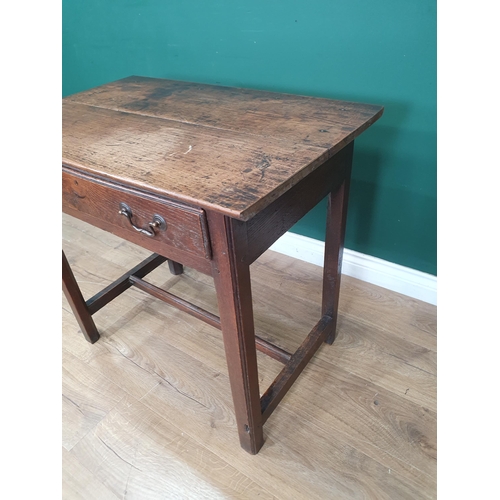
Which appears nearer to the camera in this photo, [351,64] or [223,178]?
[223,178]

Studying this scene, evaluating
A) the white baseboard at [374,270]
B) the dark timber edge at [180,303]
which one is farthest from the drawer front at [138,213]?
the white baseboard at [374,270]

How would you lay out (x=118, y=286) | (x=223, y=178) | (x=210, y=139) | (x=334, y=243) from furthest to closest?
(x=118, y=286) → (x=334, y=243) → (x=210, y=139) → (x=223, y=178)

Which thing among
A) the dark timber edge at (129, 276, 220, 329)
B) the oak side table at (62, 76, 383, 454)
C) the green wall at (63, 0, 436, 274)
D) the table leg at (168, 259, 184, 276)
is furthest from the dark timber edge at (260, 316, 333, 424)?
the table leg at (168, 259, 184, 276)

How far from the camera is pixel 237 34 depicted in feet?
4.21

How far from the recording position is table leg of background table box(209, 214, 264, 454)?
2.11ft

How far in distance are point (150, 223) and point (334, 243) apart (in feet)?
1.77

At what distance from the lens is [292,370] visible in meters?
1.10

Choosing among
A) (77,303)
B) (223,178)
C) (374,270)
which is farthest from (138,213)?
(374,270)

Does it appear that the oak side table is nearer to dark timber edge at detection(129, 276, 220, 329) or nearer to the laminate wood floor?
the laminate wood floor

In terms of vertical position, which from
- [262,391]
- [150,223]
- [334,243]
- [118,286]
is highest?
[150,223]

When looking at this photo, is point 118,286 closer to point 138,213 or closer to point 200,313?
point 200,313

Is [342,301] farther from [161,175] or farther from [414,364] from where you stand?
[161,175]
